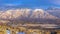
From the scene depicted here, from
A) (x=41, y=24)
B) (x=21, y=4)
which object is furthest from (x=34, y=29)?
(x=21, y=4)

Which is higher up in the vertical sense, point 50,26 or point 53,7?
point 53,7

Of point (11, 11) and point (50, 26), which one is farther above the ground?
point (11, 11)

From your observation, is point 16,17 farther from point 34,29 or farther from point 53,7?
point 53,7

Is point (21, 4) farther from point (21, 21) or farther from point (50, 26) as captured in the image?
point (50, 26)

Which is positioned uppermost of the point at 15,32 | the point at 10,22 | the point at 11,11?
the point at 11,11

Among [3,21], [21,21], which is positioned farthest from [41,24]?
[3,21]

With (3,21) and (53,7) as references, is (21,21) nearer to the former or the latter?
(3,21)

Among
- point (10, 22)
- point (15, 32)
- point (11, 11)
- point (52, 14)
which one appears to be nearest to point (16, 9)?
point (11, 11)
